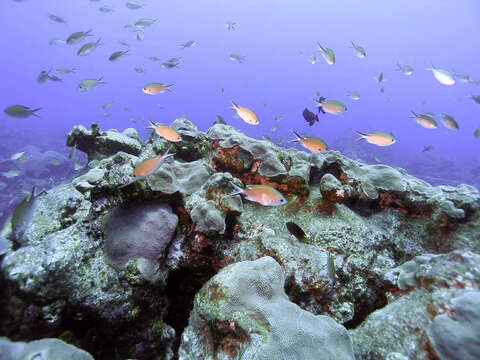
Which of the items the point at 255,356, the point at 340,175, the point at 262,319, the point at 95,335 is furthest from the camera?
the point at 340,175

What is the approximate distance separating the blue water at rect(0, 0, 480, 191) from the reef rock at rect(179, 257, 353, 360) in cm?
9816

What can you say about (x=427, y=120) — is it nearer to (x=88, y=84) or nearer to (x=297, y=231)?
(x=297, y=231)

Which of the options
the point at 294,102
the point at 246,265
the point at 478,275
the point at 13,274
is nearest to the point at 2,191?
the point at 13,274

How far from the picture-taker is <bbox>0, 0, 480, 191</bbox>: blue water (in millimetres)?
98625

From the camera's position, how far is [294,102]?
129875mm

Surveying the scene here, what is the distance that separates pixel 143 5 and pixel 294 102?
12856 cm

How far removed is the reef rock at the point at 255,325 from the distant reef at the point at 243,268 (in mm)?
10

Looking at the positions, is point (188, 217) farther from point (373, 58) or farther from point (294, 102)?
point (373, 58)

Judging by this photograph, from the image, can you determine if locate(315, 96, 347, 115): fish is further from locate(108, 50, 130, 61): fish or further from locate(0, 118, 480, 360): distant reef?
locate(108, 50, 130, 61): fish

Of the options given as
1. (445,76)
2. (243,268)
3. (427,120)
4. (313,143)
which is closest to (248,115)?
(313,143)

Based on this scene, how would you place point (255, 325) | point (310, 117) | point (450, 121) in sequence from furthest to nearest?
point (450, 121), point (310, 117), point (255, 325)

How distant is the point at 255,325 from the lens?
1.76 meters

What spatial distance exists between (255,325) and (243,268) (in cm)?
48

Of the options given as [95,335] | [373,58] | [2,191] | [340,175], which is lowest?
[373,58]
